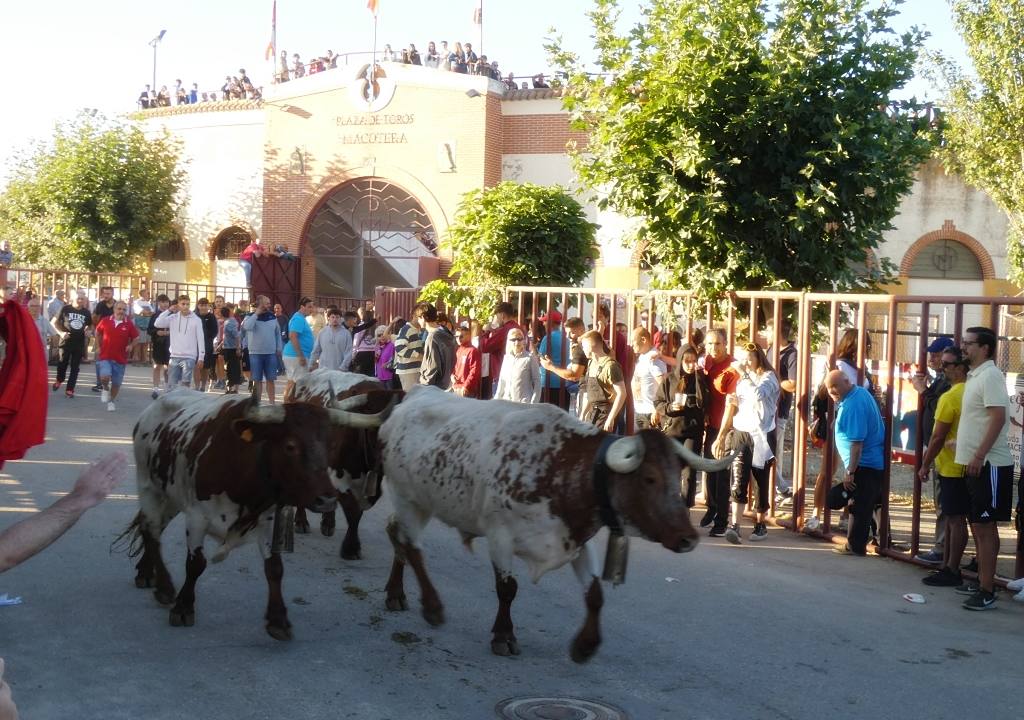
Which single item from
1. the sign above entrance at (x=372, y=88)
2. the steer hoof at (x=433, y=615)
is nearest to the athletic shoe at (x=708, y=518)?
the steer hoof at (x=433, y=615)

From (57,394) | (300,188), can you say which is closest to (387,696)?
(57,394)

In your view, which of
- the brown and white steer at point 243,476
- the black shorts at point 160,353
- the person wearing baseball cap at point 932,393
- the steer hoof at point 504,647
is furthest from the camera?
the black shorts at point 160,353

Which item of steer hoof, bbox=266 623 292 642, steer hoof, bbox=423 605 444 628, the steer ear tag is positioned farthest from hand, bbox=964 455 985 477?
steer hoof, bbox=266 623 292 642

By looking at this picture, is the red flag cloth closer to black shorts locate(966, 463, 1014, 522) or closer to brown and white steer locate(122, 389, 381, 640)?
brown and white steer locate(122, 389, 381, 640)

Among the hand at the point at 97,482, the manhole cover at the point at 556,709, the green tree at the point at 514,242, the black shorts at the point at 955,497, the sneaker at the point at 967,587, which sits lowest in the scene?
the manhole cover at the point at 556,709

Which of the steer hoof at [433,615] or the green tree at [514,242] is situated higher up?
the green tree at [514,242]

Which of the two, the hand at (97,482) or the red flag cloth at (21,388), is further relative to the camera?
the red flag cloth at (21,388)

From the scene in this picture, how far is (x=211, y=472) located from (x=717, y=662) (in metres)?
3.22

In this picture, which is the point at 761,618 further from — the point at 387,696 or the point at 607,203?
the point at 607,203

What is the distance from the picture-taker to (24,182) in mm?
35156

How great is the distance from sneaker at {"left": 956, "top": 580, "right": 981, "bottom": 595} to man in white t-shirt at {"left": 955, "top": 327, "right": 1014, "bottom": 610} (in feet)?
1.02

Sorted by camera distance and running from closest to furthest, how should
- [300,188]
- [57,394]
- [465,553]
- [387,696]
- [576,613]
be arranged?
[387,696]
[576,613]
[465,553]
[57,394]
[300,188]

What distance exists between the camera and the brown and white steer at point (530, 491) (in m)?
6.07

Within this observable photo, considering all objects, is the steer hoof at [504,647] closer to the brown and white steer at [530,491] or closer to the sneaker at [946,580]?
the brown and white steer at [530,491]
